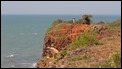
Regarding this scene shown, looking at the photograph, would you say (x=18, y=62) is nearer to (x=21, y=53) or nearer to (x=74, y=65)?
(x=21, y=53)

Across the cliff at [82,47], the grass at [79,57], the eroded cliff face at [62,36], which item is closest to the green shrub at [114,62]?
the cliff at [82,47]

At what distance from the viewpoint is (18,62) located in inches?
2046

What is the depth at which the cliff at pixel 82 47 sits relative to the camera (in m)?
17.3

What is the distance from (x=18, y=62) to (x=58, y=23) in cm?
1879

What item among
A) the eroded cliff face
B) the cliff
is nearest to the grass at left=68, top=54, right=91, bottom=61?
the cliff

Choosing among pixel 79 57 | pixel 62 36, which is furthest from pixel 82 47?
pixel 62 36

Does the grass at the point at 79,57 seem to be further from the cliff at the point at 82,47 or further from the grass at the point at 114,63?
the grass at the point at 114,63

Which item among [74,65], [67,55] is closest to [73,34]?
[67,55]

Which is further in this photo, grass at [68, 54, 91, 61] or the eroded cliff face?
the eroded cliff face

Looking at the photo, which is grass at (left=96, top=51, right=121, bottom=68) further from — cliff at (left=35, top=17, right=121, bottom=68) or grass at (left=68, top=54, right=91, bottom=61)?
grass at (left=68, top=54, right=91, bottom=61)

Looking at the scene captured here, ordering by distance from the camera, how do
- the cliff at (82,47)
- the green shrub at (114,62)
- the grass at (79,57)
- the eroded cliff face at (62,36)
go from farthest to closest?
the eroded cliff face at (62,36)
the grass at (79,57)
the cliff at (82,47)
the green shrub at (114,62)

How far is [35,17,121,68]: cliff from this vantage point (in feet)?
56.7

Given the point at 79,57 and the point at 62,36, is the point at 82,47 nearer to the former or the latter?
the point at 79,57

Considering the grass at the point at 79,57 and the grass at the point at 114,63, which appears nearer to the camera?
the grass at the point at 114,63
